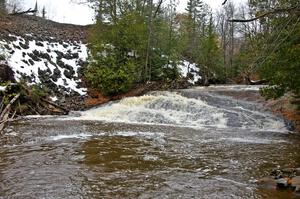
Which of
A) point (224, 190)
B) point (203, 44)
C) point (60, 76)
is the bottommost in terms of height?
point (224, 190)

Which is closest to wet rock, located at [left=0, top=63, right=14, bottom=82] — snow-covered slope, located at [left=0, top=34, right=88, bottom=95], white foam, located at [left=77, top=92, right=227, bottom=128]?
snow-covered slope, located at [left=0, top=34, right=88, bottom=95]

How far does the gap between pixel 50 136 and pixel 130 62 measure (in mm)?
12927

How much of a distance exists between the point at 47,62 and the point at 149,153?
49.4 ft

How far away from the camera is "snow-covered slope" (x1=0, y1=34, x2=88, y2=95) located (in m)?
21.1

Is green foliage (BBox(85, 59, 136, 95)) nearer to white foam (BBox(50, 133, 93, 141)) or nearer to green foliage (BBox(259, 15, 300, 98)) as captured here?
white foam (BBox(50, 133, 93, 141))

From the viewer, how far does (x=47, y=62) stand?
75.8ft

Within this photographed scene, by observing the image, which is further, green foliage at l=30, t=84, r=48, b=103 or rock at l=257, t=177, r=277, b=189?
green foliage at l=30, t=84, r=48, b=103

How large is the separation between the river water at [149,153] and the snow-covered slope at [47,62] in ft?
15.5

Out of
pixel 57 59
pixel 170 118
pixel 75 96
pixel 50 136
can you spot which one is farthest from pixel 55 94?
pixel 50 136

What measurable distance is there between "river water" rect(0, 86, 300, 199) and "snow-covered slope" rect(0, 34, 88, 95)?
4.74 m

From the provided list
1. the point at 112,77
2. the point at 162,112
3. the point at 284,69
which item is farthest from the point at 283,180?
the point at 112,77

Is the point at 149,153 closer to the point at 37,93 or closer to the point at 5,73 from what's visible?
the point at 37,93

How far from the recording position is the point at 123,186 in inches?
272

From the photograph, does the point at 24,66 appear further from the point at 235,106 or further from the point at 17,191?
the point at 17,191
